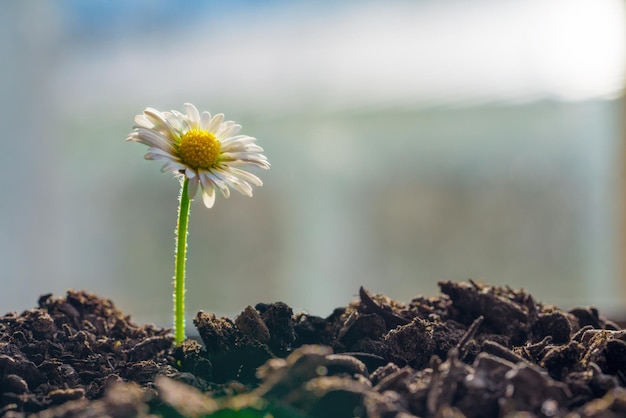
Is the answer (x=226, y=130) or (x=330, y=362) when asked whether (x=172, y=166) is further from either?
(x=330, y=362)

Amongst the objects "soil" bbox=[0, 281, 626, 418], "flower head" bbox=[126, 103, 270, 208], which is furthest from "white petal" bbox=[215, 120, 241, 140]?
"soil" bbox=[0, 281, 626, 418]

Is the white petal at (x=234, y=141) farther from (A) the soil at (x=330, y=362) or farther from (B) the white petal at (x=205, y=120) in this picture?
(A) the soil at (x=330, y=362)

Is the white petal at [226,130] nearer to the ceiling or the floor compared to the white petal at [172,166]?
nearer to the ceiling

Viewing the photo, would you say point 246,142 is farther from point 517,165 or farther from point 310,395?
point 517,165

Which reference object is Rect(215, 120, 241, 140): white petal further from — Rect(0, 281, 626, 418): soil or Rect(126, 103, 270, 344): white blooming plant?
Rect(0, 281, 626, 418): soil

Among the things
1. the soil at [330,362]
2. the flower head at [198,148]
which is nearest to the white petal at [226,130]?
the flower head at [198,148]

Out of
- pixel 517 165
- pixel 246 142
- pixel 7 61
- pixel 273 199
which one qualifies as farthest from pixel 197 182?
pixel 7 61

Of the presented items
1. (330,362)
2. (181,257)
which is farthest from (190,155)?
(330,362)
